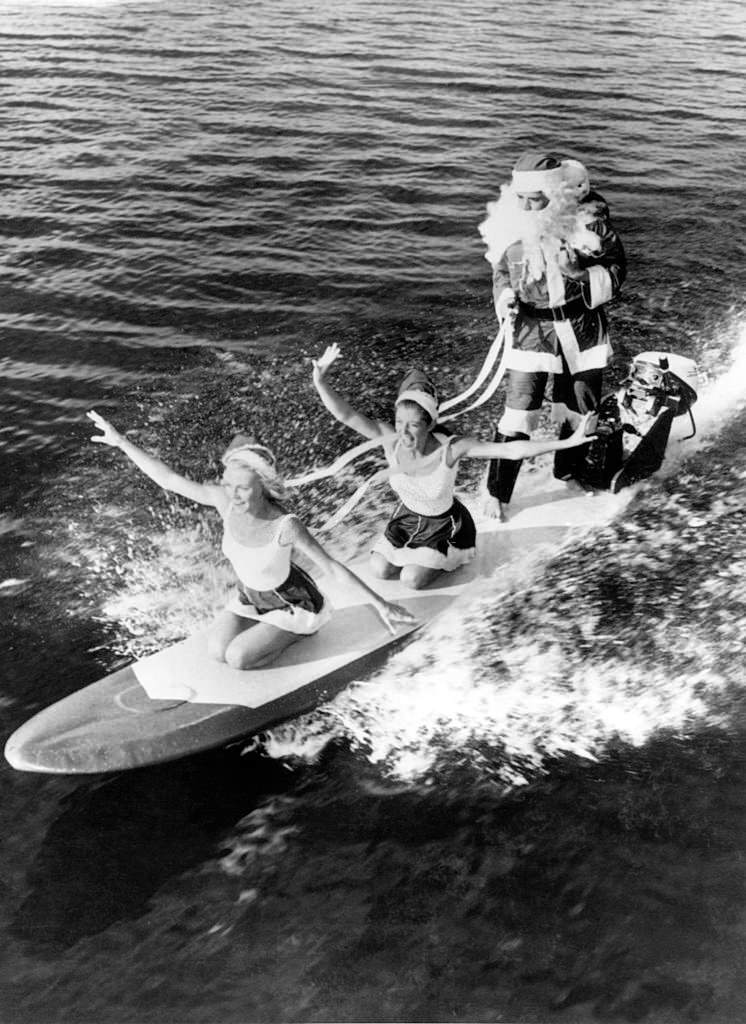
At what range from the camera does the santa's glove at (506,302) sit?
19.7 ft

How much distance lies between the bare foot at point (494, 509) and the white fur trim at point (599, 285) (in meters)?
1.53

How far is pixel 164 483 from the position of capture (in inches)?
210

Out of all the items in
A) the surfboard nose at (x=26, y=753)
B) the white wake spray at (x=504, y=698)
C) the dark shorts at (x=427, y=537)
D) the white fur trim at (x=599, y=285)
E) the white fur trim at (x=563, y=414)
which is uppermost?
the white fur trim at (x=599, y=285)

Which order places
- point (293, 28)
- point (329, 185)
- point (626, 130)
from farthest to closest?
point (293, 28) < point (626, 130) < point (329, 185)

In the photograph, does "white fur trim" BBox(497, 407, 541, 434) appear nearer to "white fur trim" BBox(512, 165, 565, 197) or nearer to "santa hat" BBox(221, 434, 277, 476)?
"white fur trim" BBox(512, 165, 565, 197)

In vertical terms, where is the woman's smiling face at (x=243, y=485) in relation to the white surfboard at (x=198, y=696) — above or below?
above

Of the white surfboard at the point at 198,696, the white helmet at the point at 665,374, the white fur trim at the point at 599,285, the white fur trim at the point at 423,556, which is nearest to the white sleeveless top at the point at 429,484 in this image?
the white fur trim at the point at 423,556

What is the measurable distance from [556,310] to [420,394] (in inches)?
50.5

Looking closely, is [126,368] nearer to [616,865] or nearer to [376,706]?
[376,706]

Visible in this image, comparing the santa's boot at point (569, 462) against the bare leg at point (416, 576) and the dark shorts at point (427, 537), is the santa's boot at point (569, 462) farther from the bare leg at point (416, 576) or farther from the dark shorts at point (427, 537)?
the bare leg at point (416, 576)

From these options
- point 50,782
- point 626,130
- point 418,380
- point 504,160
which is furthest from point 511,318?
point 626,130

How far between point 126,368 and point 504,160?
771 centimetres

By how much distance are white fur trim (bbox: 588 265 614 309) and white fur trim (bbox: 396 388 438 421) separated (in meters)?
1.38

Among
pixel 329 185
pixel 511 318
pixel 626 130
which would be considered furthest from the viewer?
pixel 626 130
